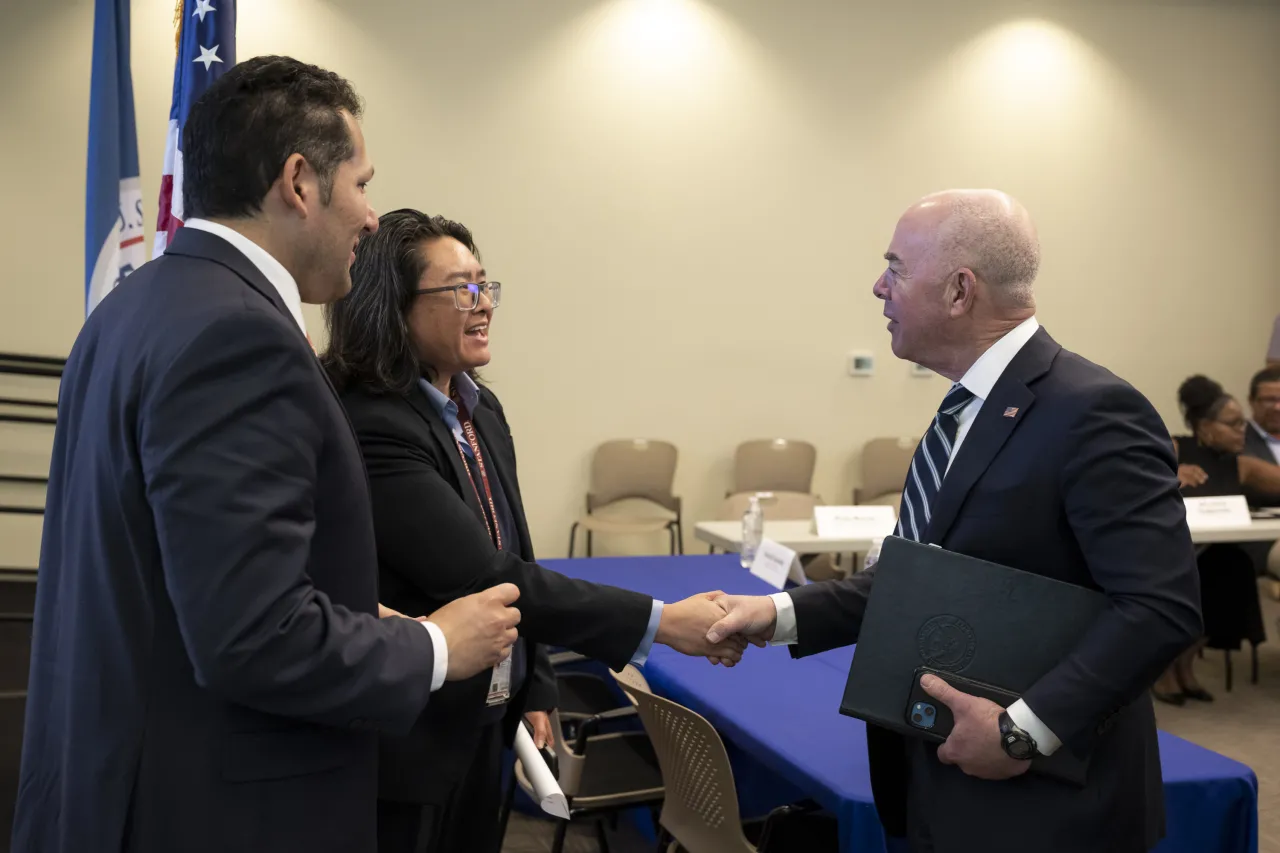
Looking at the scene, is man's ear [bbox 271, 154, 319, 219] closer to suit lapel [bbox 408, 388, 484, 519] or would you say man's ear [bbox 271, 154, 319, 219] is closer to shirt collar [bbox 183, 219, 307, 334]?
shirt collar [bbox 183, 219, 307, 334]

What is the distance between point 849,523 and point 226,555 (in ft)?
13.6

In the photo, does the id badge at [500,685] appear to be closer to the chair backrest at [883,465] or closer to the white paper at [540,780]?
the white paper at [540,780]

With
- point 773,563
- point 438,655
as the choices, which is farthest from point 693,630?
point 773,563

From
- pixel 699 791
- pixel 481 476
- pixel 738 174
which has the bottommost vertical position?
pixel 699 791

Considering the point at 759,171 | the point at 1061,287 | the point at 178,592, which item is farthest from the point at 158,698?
the point at 1061,287

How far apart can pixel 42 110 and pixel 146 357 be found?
19.1ft

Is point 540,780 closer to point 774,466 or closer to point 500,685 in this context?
point 500,685

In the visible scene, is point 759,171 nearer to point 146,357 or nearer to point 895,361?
point 895,361

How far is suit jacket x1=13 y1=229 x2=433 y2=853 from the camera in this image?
1.17 meters

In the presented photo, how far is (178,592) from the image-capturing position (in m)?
1.18

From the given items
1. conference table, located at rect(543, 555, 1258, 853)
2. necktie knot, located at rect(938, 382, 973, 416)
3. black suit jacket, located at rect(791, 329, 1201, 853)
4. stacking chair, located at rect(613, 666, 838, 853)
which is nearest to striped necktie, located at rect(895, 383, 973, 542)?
necktie knot, located at rect(938, 382, 973, 416)

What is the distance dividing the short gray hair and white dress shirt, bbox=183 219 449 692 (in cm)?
106

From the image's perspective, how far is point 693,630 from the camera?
2223mm

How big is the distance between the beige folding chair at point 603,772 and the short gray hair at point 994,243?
1557 millimetres
